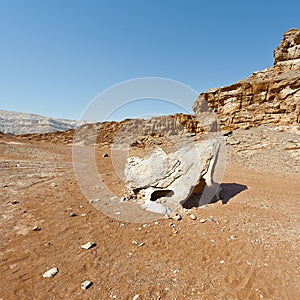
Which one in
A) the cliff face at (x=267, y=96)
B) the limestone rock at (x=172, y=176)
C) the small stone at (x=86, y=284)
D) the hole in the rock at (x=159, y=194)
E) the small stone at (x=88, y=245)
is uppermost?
the cliff face at (x=267, y=96)


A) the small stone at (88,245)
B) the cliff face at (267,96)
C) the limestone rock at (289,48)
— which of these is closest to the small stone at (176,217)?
the small stone at (88,245)

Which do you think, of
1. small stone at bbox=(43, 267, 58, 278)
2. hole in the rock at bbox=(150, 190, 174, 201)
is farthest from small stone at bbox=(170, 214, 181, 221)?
small stone at bbox=(43, 267, 58, 278)

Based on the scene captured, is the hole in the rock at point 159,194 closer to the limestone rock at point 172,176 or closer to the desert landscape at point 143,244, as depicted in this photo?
the limestone rock at point 172,176

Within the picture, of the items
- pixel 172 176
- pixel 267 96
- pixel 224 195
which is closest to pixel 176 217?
pixel 172 176

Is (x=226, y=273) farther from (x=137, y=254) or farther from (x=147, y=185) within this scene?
(x=147, y=185)

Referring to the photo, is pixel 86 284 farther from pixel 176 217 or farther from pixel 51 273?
pixel 176 217

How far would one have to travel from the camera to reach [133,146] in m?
28.1

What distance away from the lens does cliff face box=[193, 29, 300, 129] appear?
18.3 metres

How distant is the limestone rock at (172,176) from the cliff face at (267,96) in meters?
17.6

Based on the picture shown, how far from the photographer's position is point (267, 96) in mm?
19953

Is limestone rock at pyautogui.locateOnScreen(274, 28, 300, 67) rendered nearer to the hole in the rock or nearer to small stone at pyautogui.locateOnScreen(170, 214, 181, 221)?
the hole in the rock

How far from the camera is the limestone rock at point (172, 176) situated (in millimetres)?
5535

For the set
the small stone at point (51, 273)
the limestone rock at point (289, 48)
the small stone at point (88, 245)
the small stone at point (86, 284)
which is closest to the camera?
the small stone at point (86, 284)

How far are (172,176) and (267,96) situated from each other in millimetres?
20194
